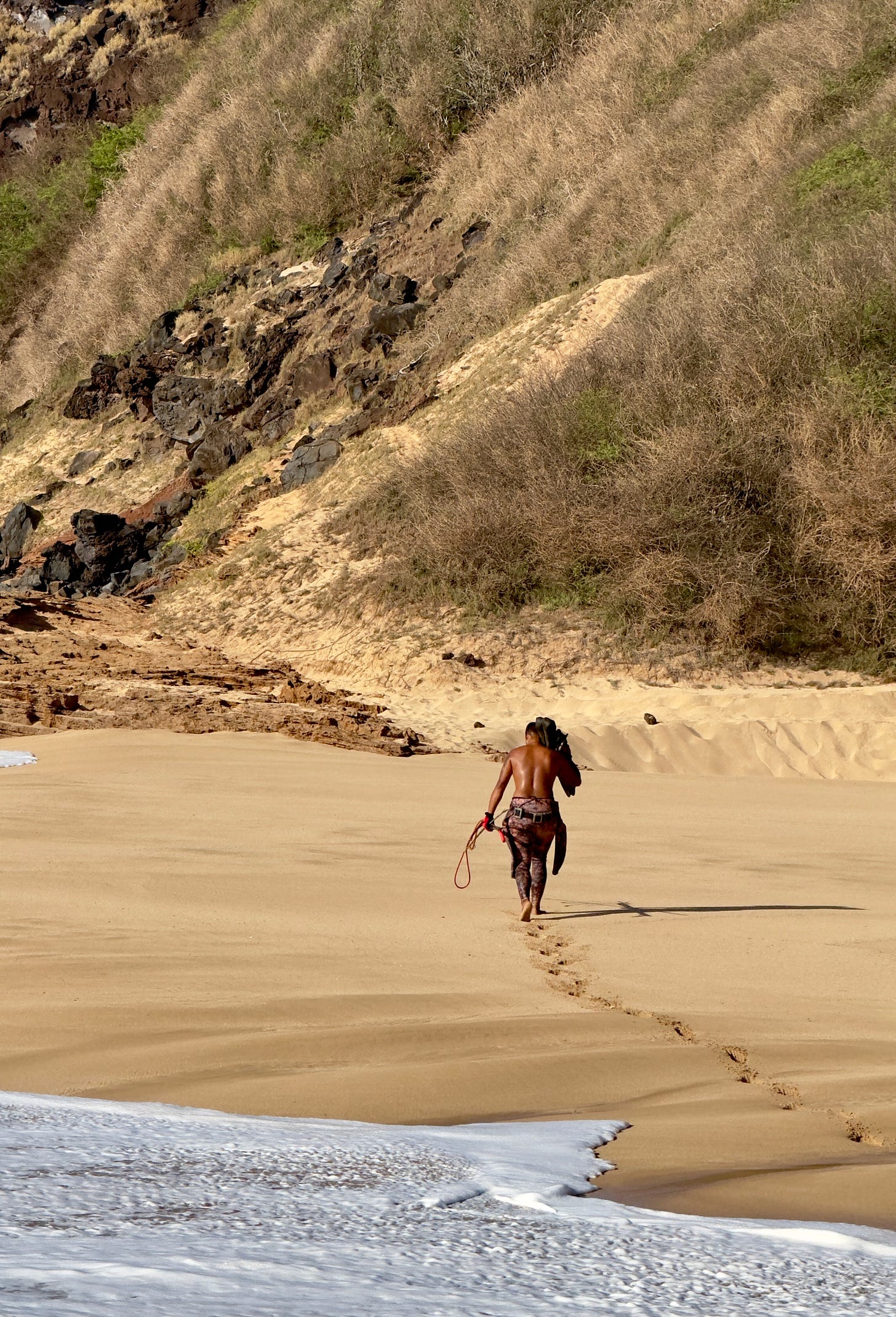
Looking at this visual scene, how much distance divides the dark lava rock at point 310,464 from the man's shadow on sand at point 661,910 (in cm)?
1790

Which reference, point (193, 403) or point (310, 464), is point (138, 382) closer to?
point (193, 403)

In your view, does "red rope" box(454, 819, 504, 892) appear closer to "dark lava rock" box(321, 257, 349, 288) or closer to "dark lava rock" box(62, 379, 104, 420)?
"dark lava rock" box(321, 257, 349, 288)

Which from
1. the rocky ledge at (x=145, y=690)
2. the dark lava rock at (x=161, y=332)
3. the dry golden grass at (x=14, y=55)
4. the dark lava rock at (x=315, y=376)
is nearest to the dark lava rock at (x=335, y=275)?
the dark lava rock at (x=315, y=376)

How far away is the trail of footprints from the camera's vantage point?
3408mm

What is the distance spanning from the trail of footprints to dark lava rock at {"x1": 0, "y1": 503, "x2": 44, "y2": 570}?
23648 mm

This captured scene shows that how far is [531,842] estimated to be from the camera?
23.4ft

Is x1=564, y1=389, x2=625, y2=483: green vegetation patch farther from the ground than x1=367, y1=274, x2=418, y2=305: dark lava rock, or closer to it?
closer to it

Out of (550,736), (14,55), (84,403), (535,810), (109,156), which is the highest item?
(14,55)

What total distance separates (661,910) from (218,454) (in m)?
21.3

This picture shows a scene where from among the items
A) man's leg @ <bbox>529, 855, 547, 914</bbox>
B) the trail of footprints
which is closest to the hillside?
man's leg @ <bbox>529, 855, 547, 914</bbox>

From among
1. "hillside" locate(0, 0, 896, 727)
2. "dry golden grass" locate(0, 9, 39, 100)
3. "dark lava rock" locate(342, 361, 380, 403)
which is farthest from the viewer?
"dry golden grass" locate(0, 9, 39, 100)

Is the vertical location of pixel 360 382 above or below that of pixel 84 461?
above

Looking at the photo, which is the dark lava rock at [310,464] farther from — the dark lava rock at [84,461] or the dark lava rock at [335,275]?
the dark lava rock at [84,461]

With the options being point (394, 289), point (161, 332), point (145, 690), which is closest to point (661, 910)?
point (145, 690)
